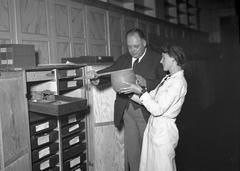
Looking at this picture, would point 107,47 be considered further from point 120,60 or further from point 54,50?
point 120,60

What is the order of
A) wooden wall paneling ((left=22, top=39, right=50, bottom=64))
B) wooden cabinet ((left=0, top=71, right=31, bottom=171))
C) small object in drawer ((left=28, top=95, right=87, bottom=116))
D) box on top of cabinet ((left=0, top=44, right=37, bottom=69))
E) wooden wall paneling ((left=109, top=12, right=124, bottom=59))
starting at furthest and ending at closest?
wooden wall paneling ((left=109, top=12, right=124, bottom=59)) → wooden wall paneling ((left=22, top=39, right=50, bottom=64)) → box on top of cabinet ((left=0, top=44, right=37, bottom=69)) → small object in drawer ((left=28, top=95, right=87, bottom=116)) → wooden cabinet ((left=0, top=71, right=31, bottom=171))

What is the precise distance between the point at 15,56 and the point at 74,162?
124cm

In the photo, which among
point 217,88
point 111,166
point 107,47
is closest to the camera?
point 111,166

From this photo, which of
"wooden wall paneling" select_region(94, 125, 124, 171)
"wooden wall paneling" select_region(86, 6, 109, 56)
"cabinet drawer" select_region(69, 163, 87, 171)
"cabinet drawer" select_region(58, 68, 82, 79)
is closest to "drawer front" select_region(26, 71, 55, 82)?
"cabinet drawer" select_region(58, 68, 82, 79)

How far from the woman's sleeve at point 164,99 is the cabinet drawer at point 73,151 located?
97cm

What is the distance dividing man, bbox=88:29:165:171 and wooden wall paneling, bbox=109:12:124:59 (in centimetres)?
187

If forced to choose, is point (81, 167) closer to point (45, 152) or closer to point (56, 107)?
point (45, 152)

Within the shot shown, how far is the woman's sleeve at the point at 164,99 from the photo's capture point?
7.83 feet

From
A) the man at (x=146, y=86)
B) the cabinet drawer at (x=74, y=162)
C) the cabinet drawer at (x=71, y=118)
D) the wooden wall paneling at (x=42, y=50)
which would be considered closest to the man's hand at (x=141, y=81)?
the man at (x=146, y=86)

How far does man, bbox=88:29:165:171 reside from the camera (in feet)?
9.62

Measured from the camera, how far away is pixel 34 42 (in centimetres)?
328

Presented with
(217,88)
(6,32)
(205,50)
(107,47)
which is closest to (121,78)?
(6,32)

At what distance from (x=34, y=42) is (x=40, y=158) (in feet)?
4.36

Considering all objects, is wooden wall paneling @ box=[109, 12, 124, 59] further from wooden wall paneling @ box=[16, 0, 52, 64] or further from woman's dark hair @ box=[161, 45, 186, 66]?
woman's dark hair @ box=[161, 45, 186, 66]
